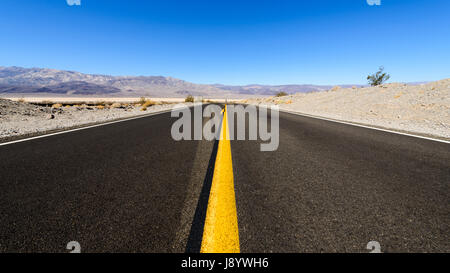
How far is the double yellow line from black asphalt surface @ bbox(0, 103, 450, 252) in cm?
6

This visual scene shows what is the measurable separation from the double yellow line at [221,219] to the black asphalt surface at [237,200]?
0.06 metres

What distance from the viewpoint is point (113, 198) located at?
163cm

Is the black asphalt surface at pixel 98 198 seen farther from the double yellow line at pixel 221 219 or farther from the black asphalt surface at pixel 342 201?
the black asphalt surface at pixel 342 201

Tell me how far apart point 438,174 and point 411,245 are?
6.05ft

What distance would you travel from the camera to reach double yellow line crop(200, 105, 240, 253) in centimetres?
110

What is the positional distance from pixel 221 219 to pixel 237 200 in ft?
1.00

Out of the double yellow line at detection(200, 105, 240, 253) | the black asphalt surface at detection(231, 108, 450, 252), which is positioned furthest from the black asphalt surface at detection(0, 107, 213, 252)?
the black asphalt surface at detection(231, 108, 450, 252)

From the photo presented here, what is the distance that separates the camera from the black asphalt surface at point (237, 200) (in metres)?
1.15

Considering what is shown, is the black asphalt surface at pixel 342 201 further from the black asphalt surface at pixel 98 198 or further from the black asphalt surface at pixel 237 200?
the black asphalt surface at pixel 98 198

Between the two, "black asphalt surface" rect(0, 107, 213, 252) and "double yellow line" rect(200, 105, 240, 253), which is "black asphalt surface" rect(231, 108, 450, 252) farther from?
"black asphalt surface" rect(0, 107, 213, 252)

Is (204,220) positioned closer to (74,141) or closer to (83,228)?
(83,228)

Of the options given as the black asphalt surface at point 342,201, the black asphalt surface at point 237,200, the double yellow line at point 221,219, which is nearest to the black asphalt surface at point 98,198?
the black asphalt surface at point 237,200

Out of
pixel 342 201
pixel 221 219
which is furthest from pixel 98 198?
pixel 342 201

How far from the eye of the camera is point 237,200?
1601mm
